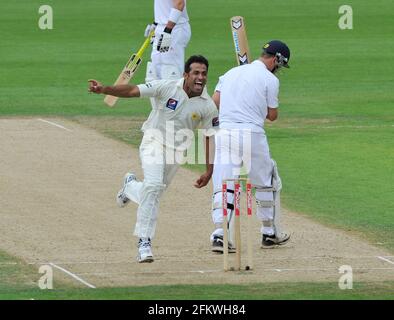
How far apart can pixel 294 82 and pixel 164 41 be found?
8.80 m

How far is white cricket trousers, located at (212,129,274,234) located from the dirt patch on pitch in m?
0.67

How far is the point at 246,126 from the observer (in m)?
13.8

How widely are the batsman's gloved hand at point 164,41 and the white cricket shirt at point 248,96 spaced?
17.8ft

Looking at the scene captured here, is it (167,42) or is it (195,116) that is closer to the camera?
(195,116)

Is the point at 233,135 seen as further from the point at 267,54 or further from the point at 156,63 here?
the point at 156,63

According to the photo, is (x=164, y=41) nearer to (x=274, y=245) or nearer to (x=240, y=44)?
(x=240, y=44)

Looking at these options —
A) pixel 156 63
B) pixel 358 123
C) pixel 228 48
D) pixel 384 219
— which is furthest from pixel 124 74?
pixel 228 48

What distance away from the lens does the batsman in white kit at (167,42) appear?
19.4m

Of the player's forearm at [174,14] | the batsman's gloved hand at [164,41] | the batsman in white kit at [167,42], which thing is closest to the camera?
the player's forearm at [174,14]

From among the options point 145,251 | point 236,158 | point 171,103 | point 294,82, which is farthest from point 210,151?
point 294,82

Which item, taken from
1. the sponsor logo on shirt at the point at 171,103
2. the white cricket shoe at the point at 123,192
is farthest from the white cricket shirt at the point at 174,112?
the white cricket shoe at the point at 123,192

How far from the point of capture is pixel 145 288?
1203 centimetres

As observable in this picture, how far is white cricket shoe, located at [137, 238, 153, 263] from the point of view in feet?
43.1

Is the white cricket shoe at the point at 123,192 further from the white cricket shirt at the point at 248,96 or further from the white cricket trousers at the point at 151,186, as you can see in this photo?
the white cricket shirt at the point at 248,96
